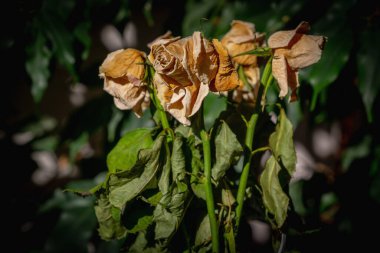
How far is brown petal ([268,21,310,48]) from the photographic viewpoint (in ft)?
1.34

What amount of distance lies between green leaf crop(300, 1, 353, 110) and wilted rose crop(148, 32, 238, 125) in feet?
1.14

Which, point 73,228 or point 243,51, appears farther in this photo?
point 73,228

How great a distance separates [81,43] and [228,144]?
649mm

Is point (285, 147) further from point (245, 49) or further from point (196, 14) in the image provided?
point (196, 14)

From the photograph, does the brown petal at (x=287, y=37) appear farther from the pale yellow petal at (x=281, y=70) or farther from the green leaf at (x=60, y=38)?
the green leaf at (x=60, y=38)

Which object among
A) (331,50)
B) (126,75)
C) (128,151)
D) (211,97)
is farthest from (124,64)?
(331,50)

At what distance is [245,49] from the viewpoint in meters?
0.50

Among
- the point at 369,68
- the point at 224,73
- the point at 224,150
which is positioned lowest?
the point at 369,68

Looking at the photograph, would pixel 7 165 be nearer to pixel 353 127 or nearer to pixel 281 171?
pixel 281 171

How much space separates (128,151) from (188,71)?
15cm

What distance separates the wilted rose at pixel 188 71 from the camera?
37 centimetres

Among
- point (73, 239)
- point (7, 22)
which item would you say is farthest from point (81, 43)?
point (73, 239)

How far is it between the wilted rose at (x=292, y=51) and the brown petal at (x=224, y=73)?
2.3 inches

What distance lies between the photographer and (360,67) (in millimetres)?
722
